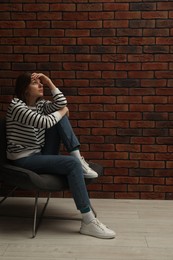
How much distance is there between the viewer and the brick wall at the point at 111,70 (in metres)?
3.20

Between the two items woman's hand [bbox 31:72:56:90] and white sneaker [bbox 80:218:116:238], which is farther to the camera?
woman's hand [bbox 31:72:56:90]

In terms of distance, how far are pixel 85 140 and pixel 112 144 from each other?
251 mm

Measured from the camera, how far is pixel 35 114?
100 inches

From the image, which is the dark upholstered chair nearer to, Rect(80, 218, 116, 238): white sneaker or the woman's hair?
Rect(80, 218, 116, 238): white sneaker

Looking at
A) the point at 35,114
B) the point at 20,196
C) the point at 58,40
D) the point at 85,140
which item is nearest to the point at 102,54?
the point at 58,40

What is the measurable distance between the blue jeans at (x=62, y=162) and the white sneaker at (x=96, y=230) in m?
0.12

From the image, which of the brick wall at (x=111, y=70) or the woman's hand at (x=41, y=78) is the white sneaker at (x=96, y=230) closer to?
the brick wall at (x=111, y=70)

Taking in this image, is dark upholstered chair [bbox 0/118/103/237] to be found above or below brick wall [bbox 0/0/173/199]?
below

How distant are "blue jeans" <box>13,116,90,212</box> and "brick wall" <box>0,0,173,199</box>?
512mm

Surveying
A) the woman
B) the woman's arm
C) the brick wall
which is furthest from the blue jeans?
the brick wall

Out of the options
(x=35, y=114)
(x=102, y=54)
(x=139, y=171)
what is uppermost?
(x=102, y=54)

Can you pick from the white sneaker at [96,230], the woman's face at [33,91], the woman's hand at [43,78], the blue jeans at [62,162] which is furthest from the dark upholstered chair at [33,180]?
the woman's hand at [43,78]

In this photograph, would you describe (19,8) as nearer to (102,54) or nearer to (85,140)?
(102,54)

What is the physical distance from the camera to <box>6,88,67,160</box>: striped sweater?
2.54m
